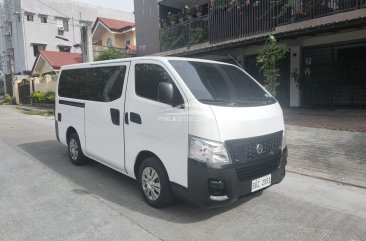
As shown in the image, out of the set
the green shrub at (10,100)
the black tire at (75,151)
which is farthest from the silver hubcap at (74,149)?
the green shrub at (10,100)

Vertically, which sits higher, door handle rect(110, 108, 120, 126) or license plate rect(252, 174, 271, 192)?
door handle rect(110, 108, 120, 126)

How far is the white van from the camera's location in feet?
11.6

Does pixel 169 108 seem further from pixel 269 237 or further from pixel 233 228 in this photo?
pixel 269 237

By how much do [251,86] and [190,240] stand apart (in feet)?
8.05

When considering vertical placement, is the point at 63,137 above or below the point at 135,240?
above

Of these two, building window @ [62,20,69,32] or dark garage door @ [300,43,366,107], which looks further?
building window @ [62,20,69,32]

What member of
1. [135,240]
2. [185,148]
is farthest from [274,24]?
[135,240]

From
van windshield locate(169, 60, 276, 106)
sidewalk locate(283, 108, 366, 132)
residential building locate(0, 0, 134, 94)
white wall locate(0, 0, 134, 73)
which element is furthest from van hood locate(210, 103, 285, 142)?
white wall locate(0, 0, 134, 73)

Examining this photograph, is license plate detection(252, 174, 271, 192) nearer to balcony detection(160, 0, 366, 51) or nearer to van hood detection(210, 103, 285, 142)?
van hood detection(210, 103, 285, 142)

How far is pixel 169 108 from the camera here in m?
3.86

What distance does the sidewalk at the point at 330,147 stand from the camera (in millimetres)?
5541

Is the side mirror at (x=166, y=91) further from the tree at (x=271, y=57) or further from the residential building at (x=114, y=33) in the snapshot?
the residential building at (x=114, y=33)

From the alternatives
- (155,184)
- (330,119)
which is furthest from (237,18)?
(155,184)

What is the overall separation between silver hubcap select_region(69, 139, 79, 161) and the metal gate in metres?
24.9
